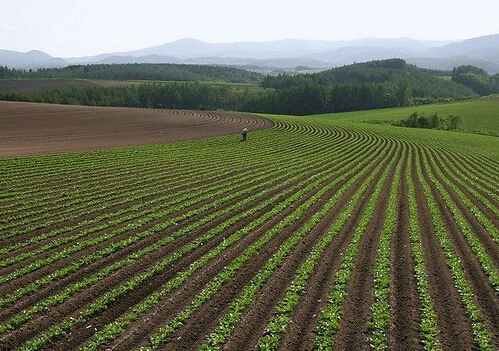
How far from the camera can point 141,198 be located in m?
24.6

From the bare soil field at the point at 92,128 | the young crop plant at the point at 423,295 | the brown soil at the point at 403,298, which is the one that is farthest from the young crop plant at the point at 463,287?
the bare soil field at the point at 92,128

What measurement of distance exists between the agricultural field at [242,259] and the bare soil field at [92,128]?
10.2 metres

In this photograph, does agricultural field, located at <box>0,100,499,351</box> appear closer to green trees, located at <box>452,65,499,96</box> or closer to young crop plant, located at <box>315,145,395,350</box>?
young crop plant, located at <box>315,145,395,350</box>

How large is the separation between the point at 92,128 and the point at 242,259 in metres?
46.4

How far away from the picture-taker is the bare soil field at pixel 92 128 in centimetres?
4325

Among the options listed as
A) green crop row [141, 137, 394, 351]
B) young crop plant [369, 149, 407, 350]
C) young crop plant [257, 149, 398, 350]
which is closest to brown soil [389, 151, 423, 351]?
young crop plant [369, 149, 407, 350]

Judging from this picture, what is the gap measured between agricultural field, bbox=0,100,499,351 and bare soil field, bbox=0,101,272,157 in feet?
33.4

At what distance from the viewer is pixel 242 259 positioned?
53.4 feet

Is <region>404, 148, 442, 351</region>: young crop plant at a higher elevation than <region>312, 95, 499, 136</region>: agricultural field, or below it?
below

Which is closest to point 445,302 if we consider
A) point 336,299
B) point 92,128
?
point 336,299

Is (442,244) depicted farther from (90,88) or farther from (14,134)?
(90,88)

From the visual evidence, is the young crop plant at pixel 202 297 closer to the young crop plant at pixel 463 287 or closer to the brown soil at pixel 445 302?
the brown soil at pixel 445 302

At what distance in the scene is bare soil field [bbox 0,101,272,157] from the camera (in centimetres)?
4325

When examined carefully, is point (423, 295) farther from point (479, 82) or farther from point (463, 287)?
point (479, 82)
